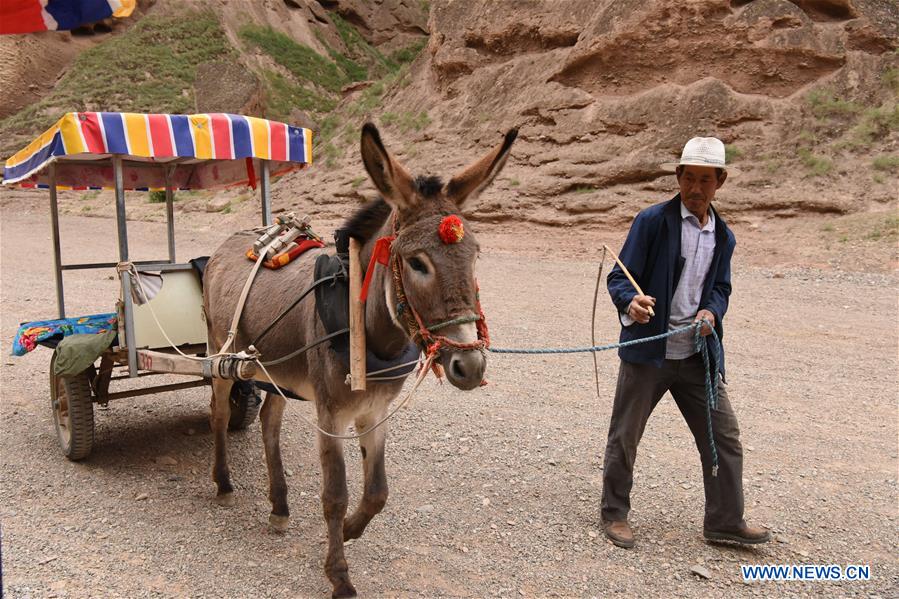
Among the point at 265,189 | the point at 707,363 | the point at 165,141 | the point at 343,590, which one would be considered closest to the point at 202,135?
the point at 165,141

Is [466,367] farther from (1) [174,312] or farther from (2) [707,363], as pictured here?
(1) [174,312]

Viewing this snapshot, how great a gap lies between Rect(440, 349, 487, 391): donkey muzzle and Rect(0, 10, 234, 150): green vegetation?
33280 mm

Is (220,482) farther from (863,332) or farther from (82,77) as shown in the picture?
(82,77)

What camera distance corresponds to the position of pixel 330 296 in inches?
137

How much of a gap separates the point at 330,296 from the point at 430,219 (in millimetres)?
882

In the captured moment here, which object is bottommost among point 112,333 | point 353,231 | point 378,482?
point 378,482

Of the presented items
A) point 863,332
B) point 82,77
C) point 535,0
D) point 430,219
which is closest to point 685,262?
point 430,219

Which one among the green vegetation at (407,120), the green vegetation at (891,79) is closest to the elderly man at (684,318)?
the green vegetation at (891,79)

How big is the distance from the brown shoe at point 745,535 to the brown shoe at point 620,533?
1.58ft

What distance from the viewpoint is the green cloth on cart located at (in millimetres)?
4605

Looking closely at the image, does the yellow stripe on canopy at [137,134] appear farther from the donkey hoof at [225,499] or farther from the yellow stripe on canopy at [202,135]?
the donkey hoof at [225,499]

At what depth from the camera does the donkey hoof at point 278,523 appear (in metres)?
4.06

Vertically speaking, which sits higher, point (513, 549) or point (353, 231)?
point (353, 231)

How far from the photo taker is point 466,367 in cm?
261
